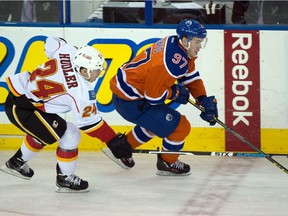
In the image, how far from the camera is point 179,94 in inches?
213

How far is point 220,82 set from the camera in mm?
6305

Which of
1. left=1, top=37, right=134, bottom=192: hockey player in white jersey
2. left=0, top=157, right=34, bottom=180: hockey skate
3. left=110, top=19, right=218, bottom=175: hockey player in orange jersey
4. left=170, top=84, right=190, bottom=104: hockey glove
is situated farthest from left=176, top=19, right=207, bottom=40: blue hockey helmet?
left=0, top=157, right=34, bottom=180: hockey skate

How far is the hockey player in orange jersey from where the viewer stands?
17.3 feet

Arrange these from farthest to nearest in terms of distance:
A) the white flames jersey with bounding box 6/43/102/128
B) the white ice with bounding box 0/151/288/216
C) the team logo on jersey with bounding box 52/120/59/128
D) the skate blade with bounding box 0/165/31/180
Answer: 1. the skate blade with bounding box 0/165/31/180
2. the team logo on jersey with bounding box 52/120/59/128
3. the white flames jersey with bounding box 6/43/102/128
4. the white ice with bounding box 0/151/288/216

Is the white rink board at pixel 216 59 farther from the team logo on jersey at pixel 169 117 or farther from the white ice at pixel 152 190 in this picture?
the team logo on jersey at pixel 169 117

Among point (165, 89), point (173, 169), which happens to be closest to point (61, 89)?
point (165, 89)

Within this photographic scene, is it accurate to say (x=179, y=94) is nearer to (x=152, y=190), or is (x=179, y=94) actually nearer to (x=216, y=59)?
(x=152, y=190)

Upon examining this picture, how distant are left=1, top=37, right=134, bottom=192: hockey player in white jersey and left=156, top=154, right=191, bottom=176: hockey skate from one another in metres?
0.60

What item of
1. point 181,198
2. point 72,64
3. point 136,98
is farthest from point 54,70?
point 181,198

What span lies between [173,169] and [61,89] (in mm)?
1004

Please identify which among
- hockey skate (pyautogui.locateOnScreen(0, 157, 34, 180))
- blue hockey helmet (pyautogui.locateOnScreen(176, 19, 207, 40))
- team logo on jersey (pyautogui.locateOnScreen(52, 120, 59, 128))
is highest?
blue hockey helmet (pyautogui.locateOnScreen(176, 19, 207, 40))

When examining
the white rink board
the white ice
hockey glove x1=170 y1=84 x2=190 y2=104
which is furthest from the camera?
the white rink board

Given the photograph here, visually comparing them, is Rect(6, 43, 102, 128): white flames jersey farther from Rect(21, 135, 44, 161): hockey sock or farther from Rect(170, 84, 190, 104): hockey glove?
Rect(170, 84, 190, 104): hockey glove

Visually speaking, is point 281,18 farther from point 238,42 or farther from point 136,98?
point 136,98
